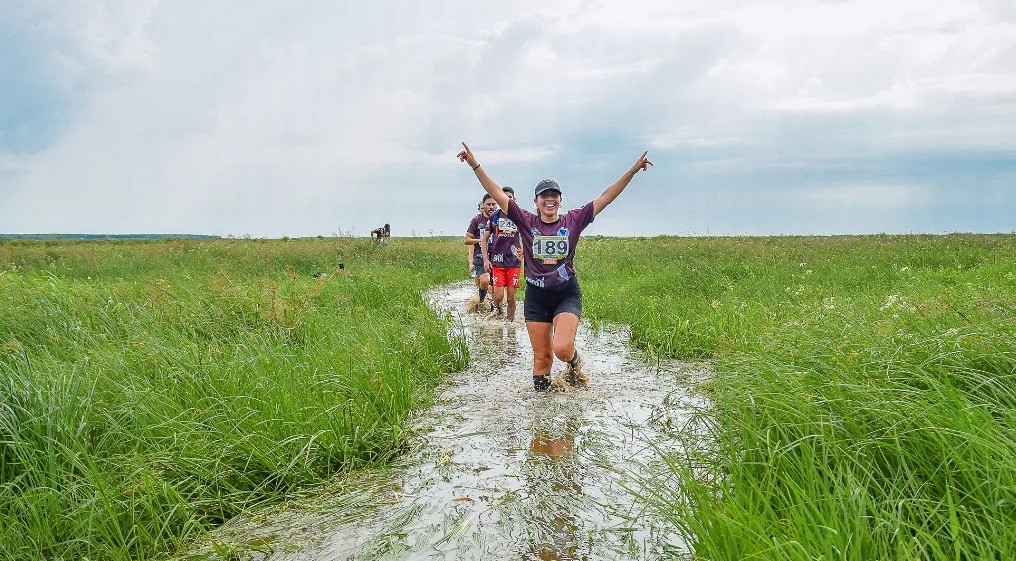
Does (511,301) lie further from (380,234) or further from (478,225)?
(380,234)

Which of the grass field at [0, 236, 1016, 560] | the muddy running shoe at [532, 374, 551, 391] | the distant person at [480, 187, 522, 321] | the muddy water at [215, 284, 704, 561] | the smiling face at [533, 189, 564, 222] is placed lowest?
the muddy water at [215, 284, 704, 561]

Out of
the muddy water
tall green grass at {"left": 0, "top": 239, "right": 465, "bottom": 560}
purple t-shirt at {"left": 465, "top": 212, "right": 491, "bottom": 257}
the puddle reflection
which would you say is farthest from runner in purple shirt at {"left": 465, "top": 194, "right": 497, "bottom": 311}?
the puddle reflection

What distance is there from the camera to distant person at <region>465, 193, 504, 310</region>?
36.2 feet

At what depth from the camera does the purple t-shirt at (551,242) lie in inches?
247

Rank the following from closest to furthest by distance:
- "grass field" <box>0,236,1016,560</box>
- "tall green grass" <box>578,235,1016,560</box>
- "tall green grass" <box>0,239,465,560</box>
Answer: "tall green grass" <box>578,235,1016,560</box>, "grass field" <box>0,236,1016,560</box>, "tall green grass" <box>0,239,465,560</box>

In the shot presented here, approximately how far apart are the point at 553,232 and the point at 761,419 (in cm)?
309

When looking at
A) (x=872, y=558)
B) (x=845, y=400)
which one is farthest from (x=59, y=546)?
(x=845, y=400)

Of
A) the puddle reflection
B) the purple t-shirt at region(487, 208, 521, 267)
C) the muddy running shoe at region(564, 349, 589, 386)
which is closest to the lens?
the puddle reflection

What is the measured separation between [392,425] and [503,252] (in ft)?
20.5

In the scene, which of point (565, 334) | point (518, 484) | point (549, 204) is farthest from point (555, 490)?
point (549, 204)

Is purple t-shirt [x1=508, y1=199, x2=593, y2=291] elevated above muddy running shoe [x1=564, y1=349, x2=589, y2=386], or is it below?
above

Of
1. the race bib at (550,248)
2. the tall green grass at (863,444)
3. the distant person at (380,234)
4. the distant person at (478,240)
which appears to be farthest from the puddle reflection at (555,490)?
the distant person at (380,234)

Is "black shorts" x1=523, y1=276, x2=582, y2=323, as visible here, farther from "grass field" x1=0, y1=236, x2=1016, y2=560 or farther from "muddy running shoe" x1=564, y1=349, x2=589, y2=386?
"grass field" x1=0, y1=236, x2=1016, y2=560

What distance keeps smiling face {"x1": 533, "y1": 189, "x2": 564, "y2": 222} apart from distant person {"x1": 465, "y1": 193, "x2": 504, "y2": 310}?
393 centimetres
